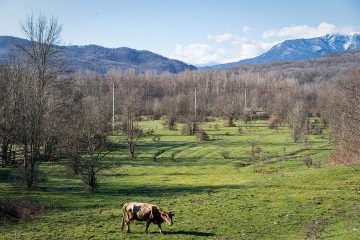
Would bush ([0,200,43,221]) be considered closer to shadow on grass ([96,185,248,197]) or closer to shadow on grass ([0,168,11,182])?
shadow on grass ([96,185,248,197])

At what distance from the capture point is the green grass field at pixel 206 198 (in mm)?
26125

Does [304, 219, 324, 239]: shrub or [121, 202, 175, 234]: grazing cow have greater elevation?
[121, 202, 175, 234]: grazing cow

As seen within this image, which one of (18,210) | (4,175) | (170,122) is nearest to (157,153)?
(4,175)

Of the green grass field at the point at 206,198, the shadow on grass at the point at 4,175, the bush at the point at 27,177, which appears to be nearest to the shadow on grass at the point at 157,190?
the green grass field at the point at 206,198

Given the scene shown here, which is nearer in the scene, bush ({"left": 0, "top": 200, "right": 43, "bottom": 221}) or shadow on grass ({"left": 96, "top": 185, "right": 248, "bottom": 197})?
bush ({"left": 0, "top": 200, "right": 43, "bottom": 221})

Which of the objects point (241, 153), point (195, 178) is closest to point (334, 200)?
point (195, 178)

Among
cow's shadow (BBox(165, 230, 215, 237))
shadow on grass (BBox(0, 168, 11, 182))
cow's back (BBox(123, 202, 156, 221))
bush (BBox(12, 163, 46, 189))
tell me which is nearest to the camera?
cow's shadow (BBox(165, 230, 215, 237))

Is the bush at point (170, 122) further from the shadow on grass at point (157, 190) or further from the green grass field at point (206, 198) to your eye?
the shadow on grass at point (157, 190)

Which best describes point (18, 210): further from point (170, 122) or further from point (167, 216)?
point (170, 122)

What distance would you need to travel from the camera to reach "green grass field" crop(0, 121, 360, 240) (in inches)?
1029

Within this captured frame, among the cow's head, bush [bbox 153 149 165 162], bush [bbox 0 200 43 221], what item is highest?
the cow's head

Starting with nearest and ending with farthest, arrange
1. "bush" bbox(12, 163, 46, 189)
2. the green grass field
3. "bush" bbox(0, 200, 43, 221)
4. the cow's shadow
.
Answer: the cow's shadow, the green grass field, "bush" bbox(0, 200, 43, 221), "bush" bbox(12, 163, 46, 189)

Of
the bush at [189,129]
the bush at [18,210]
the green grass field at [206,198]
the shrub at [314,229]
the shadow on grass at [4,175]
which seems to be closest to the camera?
the shrub at [314,229]

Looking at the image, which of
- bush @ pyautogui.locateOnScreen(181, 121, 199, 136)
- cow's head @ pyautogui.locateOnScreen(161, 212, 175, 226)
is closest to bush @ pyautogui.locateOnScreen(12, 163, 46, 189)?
cow's head @ pyautogui.locateOnScreen(161, 212, 175, 226)
